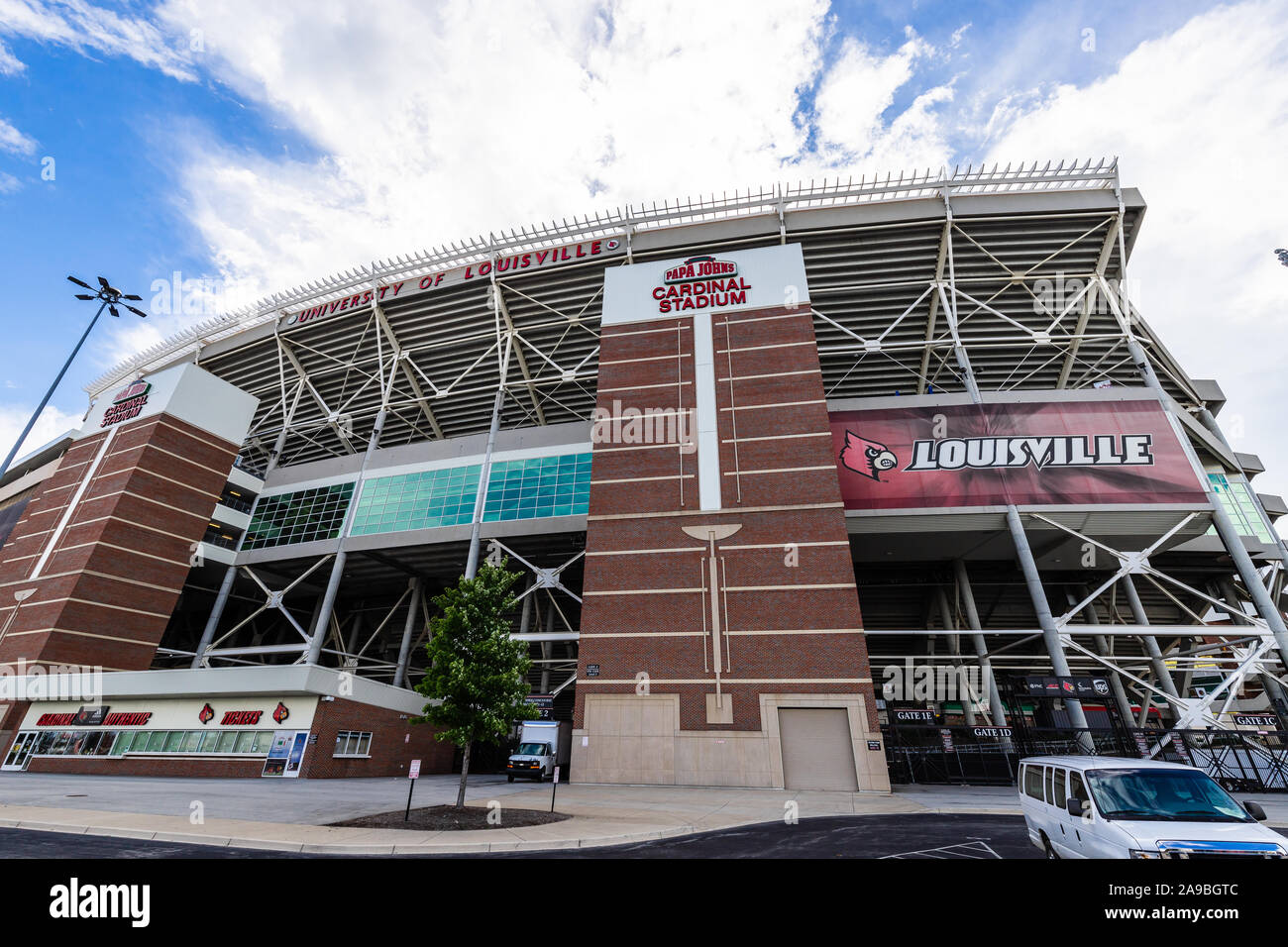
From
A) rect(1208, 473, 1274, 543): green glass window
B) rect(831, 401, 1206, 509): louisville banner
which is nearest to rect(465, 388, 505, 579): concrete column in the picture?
rect(831, 401, 1206, 509): louisville banner

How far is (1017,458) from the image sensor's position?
28781 mm

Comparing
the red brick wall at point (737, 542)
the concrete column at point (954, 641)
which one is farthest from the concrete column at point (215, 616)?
the concrete column at point (954, 641)

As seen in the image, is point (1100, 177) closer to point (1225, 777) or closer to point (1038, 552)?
point (1038, 552)

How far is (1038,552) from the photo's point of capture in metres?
31.8

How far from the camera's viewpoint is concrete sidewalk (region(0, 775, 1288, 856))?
33.7ft

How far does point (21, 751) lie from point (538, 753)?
26405 millimetres

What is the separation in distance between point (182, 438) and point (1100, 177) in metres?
56.9

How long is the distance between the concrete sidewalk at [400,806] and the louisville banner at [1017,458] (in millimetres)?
13000

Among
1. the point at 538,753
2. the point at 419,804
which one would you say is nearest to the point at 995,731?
the point at 538,753

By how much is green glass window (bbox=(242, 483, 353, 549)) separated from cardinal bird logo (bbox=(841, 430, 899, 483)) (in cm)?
3095

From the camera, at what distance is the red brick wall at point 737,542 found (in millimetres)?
23797

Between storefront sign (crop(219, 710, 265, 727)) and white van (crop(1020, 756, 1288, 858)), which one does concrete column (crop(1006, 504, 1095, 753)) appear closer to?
white van (crop(1020, 756, 1288, 858))
